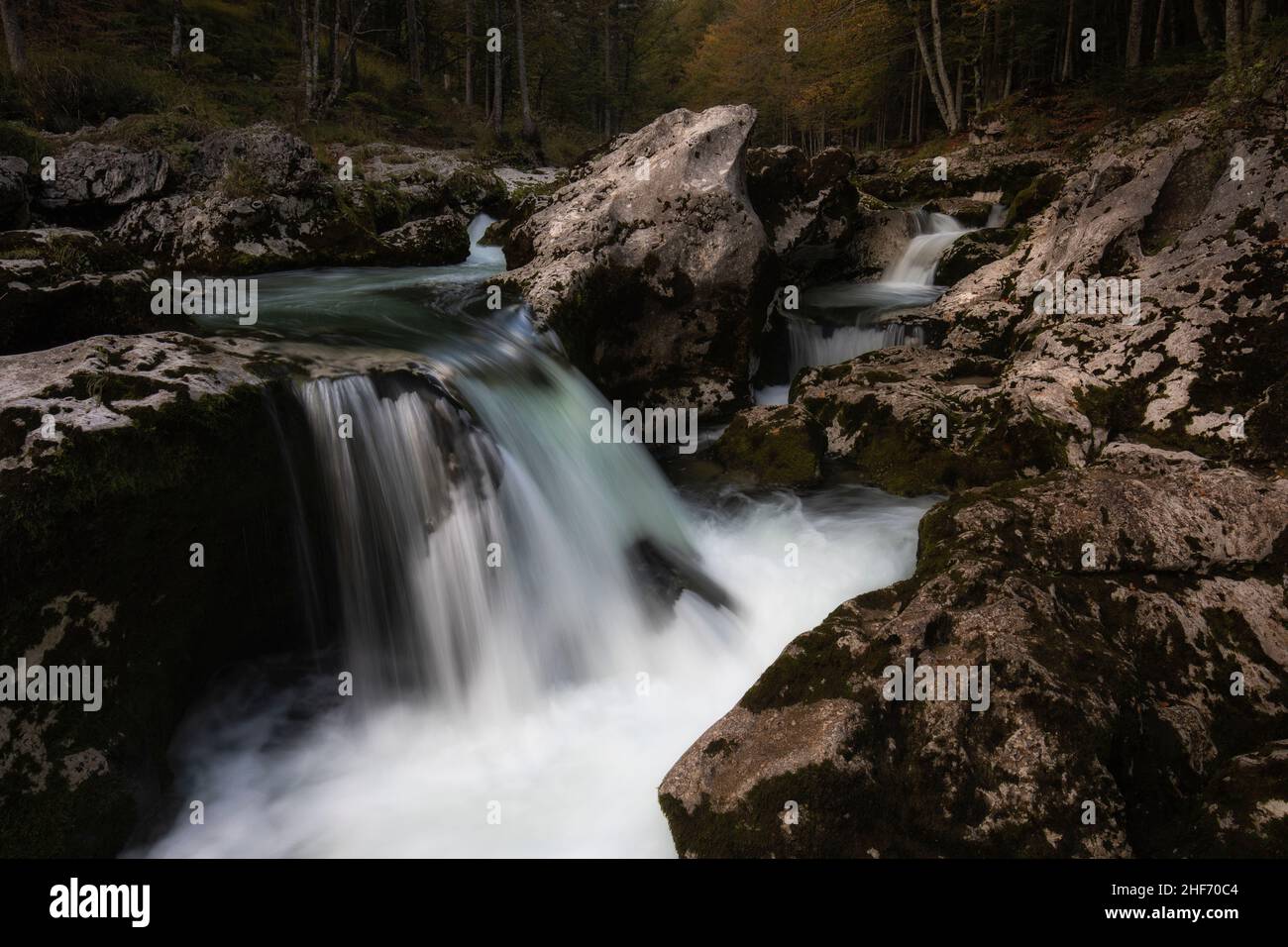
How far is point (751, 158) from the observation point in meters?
12.1

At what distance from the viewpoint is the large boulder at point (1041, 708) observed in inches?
129

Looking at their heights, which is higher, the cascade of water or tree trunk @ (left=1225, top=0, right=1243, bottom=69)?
tree trunk @ (left=1225, top=0, right=1243, bottom=69)

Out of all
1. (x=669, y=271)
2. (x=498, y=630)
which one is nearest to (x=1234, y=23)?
(x=669, y=271)

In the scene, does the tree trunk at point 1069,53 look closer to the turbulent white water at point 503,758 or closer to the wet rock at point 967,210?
the wet rock at point 967,210

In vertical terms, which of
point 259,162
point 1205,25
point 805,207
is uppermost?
point 1205,25

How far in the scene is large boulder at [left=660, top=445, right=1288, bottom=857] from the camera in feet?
10.7

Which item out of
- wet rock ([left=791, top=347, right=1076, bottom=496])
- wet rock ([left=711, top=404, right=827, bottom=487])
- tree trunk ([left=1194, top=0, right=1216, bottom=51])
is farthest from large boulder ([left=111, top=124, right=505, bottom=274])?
tree trunk ([left=1194, top=0, right=1216, bottom=51])

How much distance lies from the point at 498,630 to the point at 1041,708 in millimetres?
3754

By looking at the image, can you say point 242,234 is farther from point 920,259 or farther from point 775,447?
point 920,259

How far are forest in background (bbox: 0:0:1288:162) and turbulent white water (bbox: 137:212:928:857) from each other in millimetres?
9571

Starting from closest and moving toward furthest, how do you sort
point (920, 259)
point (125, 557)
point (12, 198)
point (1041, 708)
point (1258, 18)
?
point (1041, 708) → point (125, 557) → point (12, 198) → point (1258, 18) → point (920, 259)

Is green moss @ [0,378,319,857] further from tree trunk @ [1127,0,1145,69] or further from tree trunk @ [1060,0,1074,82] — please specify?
tree trunk @ [1060,0,1074,82]

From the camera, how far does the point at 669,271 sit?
957 centimetres

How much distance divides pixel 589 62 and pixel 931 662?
1871 inches
